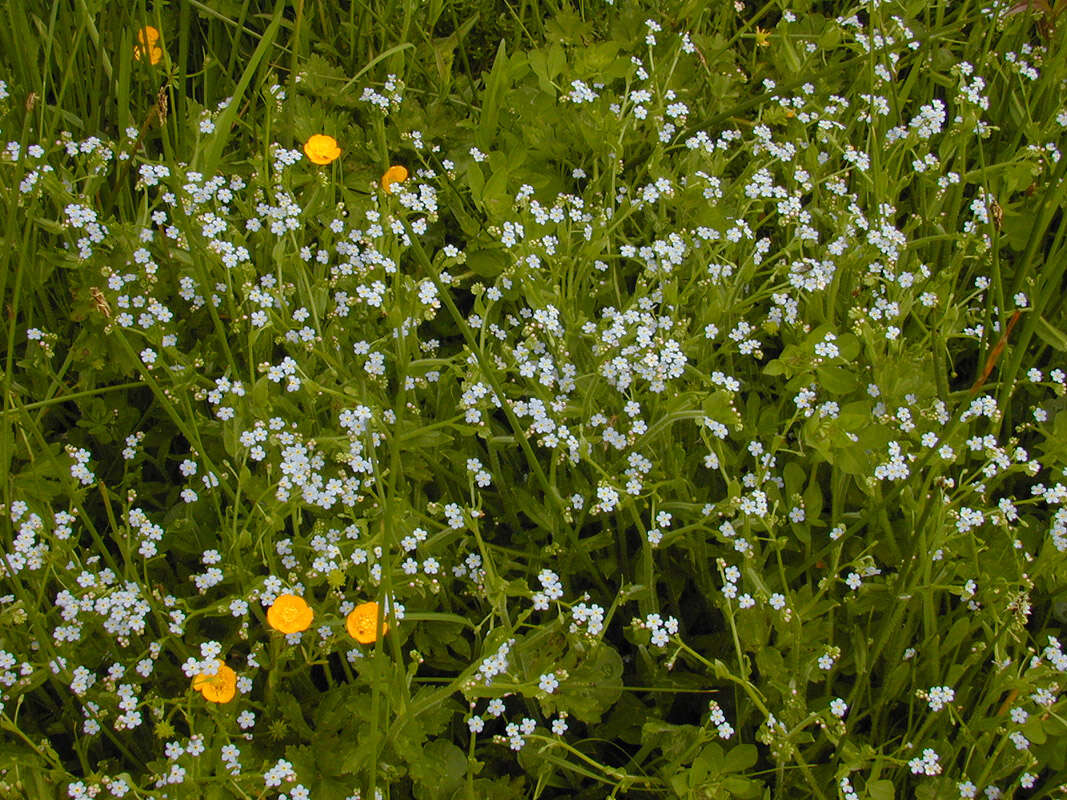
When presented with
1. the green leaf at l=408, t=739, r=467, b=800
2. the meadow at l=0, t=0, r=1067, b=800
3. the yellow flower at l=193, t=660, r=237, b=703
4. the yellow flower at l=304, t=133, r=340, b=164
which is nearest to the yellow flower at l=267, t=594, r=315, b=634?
the meadow at l=0, t=0, r=1067, b=800

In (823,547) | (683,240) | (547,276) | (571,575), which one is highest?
(683,240)

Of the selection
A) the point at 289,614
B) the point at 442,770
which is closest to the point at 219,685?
the point at 289,614

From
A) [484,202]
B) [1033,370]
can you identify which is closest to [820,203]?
[1033,370]

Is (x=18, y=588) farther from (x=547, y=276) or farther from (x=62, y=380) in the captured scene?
(x=547, y=276)

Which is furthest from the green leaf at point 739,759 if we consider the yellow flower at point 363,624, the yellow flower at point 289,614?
the yellow flower at point 289,614

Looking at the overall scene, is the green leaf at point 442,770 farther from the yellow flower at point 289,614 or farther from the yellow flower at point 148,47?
the yellow flower at point 148,47

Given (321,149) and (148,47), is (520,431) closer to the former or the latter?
(321,149)
